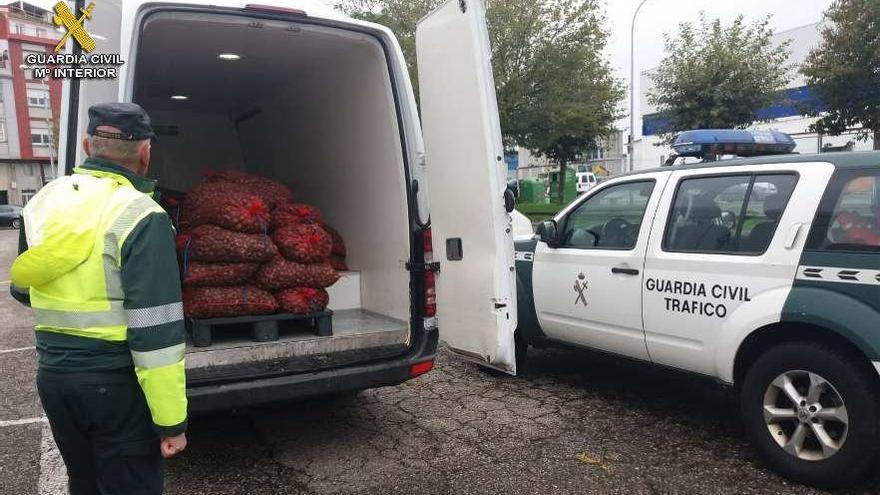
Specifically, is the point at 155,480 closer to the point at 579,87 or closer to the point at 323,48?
the point at 323,48

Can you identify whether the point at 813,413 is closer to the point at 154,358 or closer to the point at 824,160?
the point at 824,160

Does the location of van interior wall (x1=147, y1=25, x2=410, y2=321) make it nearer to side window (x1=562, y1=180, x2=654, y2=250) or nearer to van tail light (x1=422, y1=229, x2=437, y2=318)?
van tail light (x1=422, y1=229, x2=437, y2=318)

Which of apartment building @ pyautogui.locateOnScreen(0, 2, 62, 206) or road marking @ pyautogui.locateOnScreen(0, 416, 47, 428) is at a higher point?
apartment building @ pyautogui.locateOnScreen(0, 2, 62, 206)

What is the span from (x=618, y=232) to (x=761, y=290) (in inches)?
47.0

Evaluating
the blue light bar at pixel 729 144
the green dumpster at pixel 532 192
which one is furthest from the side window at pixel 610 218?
the green dumpster at pixel 532 192

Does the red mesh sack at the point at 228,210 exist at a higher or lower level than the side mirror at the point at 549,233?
higher

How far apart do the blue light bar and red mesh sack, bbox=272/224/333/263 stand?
273cm

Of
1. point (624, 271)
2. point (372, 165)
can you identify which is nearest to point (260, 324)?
point (372, 165)

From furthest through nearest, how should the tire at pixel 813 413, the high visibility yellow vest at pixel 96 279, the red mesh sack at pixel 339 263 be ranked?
the red mesh sack at pixel 339 263 < the tire at pixel 813 413 < the high visibility yellow vest at pixel 96 279

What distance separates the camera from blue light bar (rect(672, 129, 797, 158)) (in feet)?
15.6

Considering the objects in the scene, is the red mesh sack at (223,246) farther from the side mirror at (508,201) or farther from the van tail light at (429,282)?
the side mirror at (508,201)

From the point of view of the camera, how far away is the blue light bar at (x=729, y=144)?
15.6 ft

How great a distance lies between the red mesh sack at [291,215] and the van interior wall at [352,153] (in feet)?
1.43

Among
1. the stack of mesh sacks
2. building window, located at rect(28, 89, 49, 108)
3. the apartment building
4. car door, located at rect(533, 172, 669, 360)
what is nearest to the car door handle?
car door, located at rect(533, 172, 669, 360)
